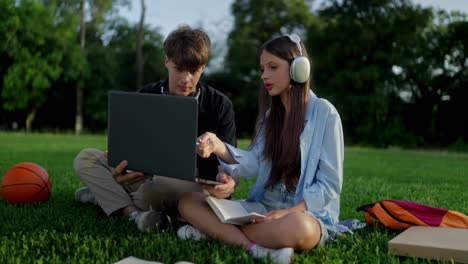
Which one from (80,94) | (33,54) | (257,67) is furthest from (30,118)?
(257,67)

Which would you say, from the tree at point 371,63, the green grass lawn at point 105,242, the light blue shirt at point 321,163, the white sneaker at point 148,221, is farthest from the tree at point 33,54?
the light blue shirt at point 321,163

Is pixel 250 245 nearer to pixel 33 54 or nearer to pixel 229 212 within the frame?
pixel 229 212

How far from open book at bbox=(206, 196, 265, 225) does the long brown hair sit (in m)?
0.32

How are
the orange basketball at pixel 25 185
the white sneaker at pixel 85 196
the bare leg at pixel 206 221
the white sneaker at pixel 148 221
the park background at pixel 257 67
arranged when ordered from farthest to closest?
the park background at pixel 257 67 < the white sneaker at pixel 85 196 < the orange basketball at pixel 25 185 < the white sneaker at pixel 148 221 < the bare leg at pixel 206 221

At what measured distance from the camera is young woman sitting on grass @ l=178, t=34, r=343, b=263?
3.05 m

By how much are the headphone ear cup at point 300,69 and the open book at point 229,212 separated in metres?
0.86

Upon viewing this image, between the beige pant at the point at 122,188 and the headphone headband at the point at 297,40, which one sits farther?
the beige pant at the point at 122,188

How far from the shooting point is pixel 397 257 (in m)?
3.06

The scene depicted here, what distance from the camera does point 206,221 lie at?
327cm

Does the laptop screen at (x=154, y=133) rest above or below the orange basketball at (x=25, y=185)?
above

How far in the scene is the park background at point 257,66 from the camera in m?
27.0

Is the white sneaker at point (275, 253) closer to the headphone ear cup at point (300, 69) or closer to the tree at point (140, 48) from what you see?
the headphone ear cup at point (300, 69)

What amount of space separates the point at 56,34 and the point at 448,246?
1207 inches

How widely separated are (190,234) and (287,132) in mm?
886
